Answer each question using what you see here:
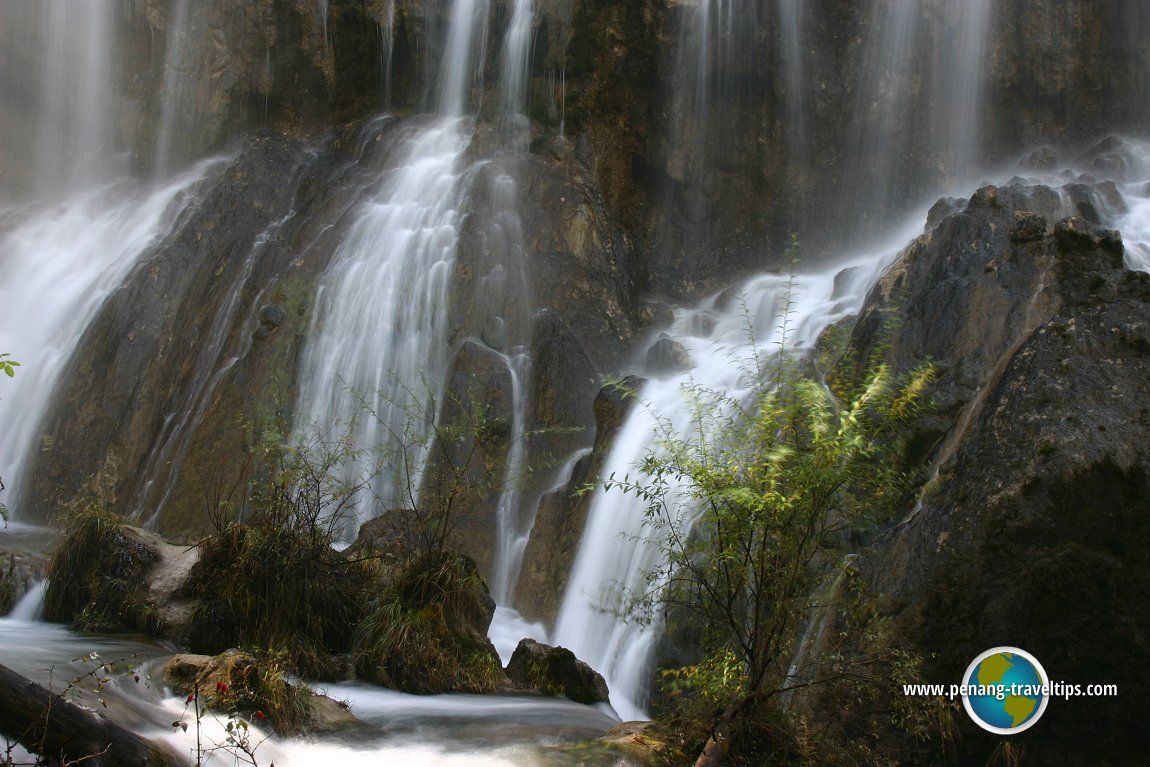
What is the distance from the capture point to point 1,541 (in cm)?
1371

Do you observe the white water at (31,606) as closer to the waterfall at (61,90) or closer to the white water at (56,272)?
the white water at (56,272)

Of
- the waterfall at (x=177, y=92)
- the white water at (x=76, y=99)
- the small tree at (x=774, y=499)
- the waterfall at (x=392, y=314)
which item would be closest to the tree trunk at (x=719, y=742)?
the small tree at (x=774, y=499)

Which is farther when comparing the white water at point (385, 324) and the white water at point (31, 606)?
the white water at point (385, 324)

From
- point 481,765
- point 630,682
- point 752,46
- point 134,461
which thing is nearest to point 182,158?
point 134,461

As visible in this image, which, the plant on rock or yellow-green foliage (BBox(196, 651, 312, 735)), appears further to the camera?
the plant on rock

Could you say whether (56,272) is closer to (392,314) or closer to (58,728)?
(392,314)

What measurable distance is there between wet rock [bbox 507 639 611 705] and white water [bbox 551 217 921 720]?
1.86ft

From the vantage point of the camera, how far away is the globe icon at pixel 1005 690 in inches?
232

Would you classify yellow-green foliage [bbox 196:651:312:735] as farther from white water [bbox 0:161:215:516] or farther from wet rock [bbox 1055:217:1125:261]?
white water [bbox 0:161:215:516]

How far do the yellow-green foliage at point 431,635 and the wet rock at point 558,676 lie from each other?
0.26 meters

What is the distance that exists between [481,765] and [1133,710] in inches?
166

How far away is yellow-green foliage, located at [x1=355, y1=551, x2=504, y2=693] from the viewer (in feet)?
27.7

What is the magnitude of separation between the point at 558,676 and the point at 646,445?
4704mm

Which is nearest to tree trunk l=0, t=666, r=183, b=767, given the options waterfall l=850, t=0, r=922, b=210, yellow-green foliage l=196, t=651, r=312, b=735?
yellow-green foliage l=196, t=651, r=312, b=735
